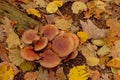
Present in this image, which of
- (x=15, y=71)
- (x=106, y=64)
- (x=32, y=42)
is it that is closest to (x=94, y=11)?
(x=106, y=64)

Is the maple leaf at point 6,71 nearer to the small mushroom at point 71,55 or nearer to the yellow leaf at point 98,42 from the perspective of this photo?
the small mushroom at point 71,55

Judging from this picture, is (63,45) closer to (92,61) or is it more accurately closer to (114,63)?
(92,61)

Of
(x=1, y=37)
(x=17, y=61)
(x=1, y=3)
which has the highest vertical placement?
(x=1, y=3)

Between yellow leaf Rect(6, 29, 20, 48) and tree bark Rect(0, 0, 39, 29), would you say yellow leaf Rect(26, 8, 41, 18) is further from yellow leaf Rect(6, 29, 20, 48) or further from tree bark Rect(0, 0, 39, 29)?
yellow leaf Rect(6, 29, 20, 48)

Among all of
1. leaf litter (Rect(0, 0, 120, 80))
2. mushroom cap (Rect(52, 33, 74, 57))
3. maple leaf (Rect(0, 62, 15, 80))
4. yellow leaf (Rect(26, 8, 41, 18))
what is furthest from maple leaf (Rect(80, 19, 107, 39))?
maple leaf (Rect(0, 62, 15, 80))

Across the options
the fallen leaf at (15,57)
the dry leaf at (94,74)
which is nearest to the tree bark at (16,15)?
→ the fallen leaf at (15,57)

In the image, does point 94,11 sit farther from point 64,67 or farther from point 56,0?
point 64,67
